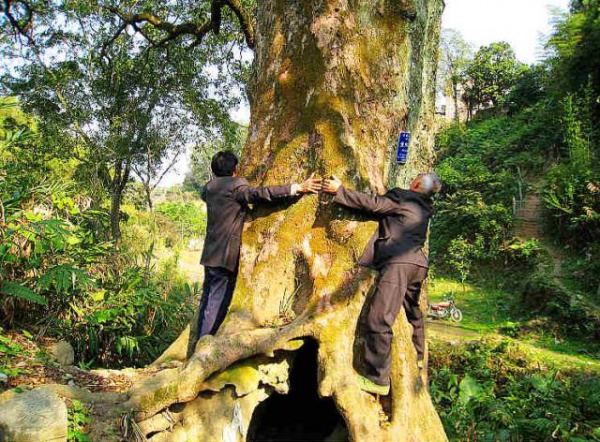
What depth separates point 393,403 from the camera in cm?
330

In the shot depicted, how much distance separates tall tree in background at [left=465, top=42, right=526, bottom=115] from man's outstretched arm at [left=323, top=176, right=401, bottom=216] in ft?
93.6

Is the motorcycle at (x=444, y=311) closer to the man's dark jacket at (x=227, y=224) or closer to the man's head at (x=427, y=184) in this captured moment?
the man's head at (x=427, y=184)

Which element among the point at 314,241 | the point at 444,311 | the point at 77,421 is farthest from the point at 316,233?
the point at 444,311

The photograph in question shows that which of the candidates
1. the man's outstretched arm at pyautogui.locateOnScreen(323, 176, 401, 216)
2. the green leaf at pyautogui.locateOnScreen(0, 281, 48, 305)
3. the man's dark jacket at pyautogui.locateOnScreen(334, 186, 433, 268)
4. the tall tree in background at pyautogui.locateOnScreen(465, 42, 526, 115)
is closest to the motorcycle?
the man's dark jacket at pyautogui.locateOnScreen(334, 186, 433, 268)

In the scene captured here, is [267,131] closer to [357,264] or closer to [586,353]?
[357,264]

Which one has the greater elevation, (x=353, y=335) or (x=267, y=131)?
(x=267, y=131)

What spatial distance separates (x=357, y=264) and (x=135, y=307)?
12.0ft

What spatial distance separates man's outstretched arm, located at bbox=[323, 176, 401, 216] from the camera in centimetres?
349

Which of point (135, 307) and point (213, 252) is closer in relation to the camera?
point (213, 252)

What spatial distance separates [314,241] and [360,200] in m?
0.49

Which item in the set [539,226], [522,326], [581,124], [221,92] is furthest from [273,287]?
[581,124]

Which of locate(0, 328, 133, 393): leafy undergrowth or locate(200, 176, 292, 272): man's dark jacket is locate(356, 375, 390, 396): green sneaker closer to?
locate(200, 176, 292, 272): man's dark jacket

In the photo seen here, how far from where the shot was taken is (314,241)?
3.67 meters

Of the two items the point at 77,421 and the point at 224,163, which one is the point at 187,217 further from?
the point at 77,421
